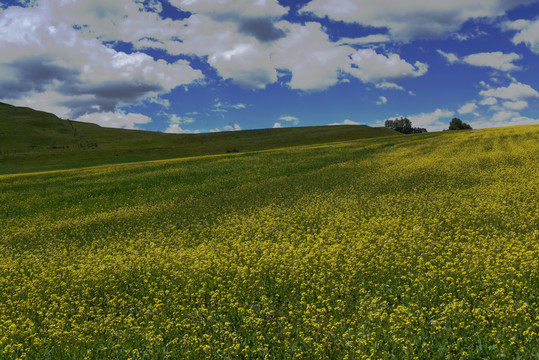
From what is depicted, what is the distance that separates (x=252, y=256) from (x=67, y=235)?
46.5 feet

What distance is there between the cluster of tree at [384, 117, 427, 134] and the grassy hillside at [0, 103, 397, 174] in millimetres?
35697

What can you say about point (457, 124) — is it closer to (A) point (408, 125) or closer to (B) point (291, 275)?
(A) point (408, 125)

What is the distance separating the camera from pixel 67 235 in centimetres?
2116

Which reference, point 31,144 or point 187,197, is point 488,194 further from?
point 31,144

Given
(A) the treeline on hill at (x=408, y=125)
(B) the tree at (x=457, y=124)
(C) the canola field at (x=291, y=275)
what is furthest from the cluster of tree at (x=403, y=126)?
(C) the canola field at (x=291, y=275)

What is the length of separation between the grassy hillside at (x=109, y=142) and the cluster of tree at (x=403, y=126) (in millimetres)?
35697

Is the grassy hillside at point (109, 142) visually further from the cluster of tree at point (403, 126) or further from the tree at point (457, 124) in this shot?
the cluster of tree at point (403, 126)

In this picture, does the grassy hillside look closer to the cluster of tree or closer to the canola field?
the cluster of tree

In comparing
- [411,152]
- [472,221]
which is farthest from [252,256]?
[411,152]

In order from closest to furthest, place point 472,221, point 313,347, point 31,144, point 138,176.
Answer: point 313,347 → point 472,221 → point 138,176 → point 31,144

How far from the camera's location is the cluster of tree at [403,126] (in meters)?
158

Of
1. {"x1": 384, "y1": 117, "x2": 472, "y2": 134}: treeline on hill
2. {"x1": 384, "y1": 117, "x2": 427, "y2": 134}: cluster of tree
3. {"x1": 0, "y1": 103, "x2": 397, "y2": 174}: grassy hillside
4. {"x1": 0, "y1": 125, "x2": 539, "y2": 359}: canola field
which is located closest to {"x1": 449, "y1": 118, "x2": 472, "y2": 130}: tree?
{"x1": 384, "y1": 117, "x2": 472, "y2": 134}: treeline on hill

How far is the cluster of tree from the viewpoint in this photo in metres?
158

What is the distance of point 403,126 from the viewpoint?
165 m
